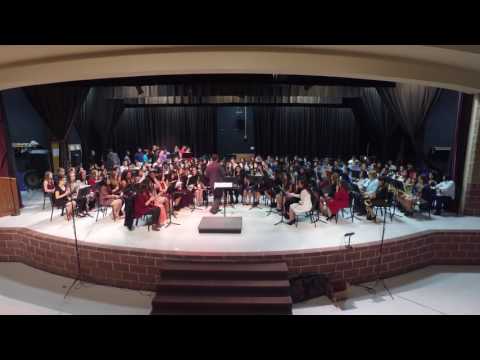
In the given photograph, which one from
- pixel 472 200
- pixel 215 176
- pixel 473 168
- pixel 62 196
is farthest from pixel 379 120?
pixel 62 196

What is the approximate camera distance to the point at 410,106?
11016 millimetres

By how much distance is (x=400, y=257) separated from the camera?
22.2 ft

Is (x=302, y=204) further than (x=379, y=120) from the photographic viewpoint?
No

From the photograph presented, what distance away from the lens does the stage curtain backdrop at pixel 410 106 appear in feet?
35.5

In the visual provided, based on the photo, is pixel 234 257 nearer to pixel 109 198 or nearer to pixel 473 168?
pixel 109 198

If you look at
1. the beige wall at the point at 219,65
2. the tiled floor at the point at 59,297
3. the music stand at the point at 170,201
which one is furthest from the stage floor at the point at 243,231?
the beige wall at the point at 219,65

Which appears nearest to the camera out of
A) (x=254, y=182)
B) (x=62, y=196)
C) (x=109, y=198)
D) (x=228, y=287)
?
(x=228, y=287)

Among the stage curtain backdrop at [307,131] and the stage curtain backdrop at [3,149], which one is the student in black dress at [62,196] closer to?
the stage curtain backdrop at [3,149]

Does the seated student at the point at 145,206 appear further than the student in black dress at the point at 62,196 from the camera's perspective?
No

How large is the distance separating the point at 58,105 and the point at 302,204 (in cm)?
921

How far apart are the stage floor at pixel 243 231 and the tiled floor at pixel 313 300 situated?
94 cm

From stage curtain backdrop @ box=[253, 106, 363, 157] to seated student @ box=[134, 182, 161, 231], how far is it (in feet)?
35.5

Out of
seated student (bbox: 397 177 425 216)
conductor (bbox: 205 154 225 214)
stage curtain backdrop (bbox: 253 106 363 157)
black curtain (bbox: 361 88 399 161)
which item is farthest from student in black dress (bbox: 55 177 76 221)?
black curtain (bbox: 361 88 399 161)

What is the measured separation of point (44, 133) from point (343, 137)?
1447cm
